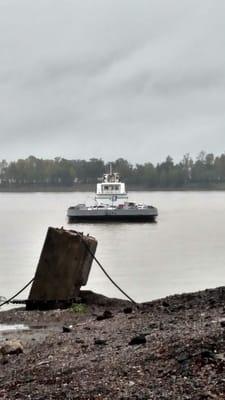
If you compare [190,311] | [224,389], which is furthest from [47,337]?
[224,389]

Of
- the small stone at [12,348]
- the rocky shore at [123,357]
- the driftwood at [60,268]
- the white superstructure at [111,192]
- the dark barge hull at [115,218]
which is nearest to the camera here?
the rocky shore at [123,357]

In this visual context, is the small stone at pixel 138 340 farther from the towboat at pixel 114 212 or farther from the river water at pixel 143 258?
the towboat at pixel 114 212

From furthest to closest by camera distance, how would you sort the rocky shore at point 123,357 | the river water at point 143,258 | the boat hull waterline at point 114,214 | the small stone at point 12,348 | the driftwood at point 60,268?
1. the boat hull waterline at point 114,214
2. the river water at point 143,258
3. the driftwood at point 60,268
4. the small stone at point 12,348
5. the rocky shore at point 123,357

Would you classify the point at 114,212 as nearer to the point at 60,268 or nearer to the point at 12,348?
the point at 60,268

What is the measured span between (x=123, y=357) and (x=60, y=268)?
585 cm

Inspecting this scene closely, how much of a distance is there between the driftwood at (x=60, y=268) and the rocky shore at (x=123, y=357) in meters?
1.40

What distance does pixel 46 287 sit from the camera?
43.7 ft

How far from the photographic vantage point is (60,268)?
43.1ft

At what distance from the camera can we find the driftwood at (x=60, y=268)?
517 inches

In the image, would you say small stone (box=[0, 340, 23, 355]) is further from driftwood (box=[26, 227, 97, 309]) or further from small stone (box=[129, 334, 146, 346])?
driftwood (box=[26, 227, 97, 309])

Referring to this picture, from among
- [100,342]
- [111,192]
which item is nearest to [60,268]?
[100,342]

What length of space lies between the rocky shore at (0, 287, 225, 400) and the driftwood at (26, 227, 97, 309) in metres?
1.40

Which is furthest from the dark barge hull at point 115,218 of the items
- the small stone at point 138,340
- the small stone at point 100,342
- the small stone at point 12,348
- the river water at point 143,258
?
the small stone at point 138,340

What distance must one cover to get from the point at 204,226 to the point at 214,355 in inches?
2377
